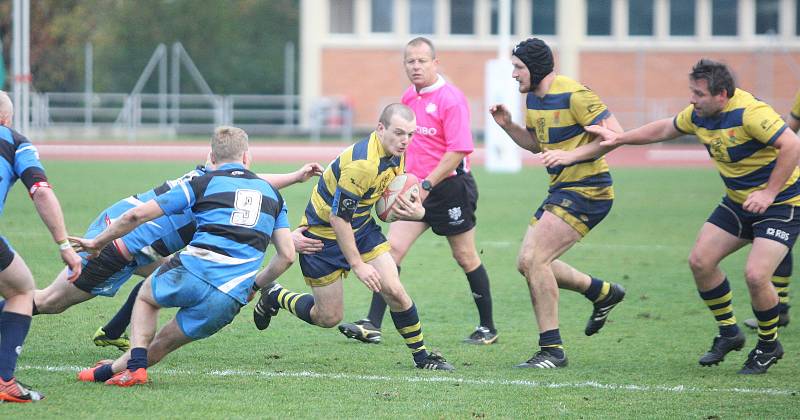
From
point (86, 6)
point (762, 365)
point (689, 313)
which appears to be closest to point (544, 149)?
point (762, 365)

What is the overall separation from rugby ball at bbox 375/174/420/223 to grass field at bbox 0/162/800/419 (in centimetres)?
100

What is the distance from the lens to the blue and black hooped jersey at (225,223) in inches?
249

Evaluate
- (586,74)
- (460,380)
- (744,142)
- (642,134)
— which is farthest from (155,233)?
(586,74)

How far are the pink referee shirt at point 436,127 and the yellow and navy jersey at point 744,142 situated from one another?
1.78 m

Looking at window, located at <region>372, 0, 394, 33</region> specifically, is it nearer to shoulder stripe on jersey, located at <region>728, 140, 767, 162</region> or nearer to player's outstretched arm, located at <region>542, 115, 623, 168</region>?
player's outstretched arm, located at <region>542, 115, 623, 168</region>

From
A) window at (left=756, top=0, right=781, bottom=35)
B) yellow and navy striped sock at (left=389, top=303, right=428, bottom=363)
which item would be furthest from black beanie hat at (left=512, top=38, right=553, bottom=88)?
window at (left=756, top=0, right=781, bottom=35)

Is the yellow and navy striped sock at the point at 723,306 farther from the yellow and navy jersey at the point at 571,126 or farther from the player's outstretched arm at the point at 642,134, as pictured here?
the player's outstretched arm at the point at 642,134

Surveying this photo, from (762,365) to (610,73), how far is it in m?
36.8

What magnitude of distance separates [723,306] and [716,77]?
1.61 m

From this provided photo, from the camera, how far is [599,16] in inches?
1731

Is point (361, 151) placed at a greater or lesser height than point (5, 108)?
lesser

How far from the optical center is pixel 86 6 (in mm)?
46438

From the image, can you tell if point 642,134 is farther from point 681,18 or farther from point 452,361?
point 681,18

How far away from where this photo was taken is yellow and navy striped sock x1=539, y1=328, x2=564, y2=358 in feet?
24.5
